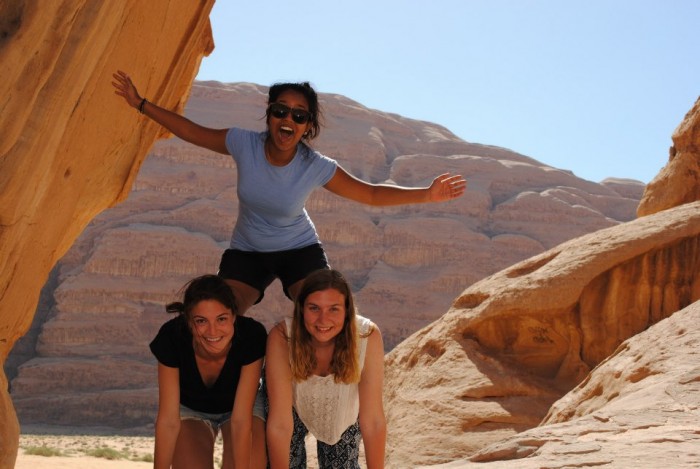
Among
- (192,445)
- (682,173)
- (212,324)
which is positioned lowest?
(192,445)

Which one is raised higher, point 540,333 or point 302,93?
point 302,93

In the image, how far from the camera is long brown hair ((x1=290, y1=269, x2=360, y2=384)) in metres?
3.87

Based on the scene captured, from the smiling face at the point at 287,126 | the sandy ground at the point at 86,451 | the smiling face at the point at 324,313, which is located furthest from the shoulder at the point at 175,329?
the sandy ground at the point at 86,451

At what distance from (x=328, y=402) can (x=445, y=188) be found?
144 cm

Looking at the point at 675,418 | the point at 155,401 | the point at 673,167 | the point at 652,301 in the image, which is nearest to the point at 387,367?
the point at 652,301

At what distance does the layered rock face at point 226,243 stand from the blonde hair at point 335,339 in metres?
31.3

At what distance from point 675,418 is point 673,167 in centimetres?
907

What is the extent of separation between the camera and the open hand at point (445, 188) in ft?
15.2

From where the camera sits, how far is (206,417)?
4.18 meters

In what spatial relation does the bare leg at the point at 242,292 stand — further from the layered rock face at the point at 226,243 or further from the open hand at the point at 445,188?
the layered rock face at the point at 226,243

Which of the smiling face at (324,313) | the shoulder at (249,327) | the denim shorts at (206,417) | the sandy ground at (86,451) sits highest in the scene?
the smiling face at (324,313)

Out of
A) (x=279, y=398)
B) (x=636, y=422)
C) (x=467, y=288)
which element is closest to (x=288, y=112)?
(x=279, y=398)

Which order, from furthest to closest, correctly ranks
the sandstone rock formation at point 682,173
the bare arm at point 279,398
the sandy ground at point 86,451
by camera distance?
the sandy ground at point 86,451
the sandstone rock formation at point 682,173
the bare arm at point 279,398

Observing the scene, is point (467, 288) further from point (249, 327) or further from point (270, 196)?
point (249, 327)
